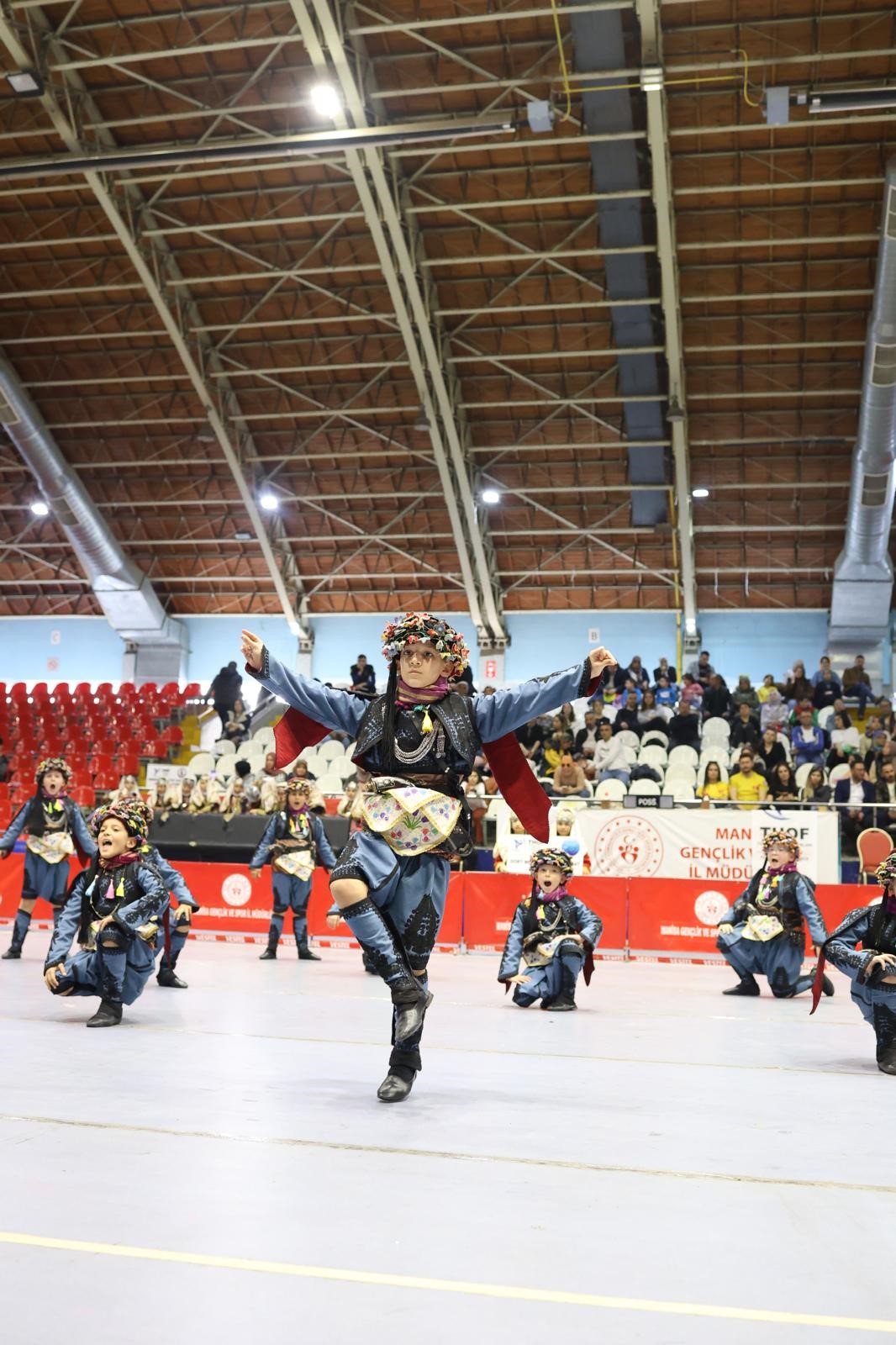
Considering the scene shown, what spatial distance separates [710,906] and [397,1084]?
934 cm

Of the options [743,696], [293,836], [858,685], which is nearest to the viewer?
[293,836]

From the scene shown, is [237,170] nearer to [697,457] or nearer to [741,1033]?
[697,457]

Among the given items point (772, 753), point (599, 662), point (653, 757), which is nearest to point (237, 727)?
point (653, 757)

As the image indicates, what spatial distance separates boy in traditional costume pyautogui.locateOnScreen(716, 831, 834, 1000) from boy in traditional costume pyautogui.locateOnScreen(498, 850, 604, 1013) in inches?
73.3

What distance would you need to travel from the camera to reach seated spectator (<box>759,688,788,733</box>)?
21072 mm

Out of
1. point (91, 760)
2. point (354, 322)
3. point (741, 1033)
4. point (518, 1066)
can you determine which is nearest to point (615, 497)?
point (354, 322)

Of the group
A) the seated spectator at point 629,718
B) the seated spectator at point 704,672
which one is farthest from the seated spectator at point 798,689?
the seated spectator at point 629,718

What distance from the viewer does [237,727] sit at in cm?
2362

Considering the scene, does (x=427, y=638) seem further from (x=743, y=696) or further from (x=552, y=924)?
(x=743, y=696)

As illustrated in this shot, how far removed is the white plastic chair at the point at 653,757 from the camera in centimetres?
1914

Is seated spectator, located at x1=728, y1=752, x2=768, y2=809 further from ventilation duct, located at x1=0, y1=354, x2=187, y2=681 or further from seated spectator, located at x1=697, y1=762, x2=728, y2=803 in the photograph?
ventilation duct, located at x1=0, y1=354, x2=187, y2=681

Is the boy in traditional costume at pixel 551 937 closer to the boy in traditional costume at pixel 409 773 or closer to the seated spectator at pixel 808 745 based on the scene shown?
the boy in traditional costume at pixel 409 773

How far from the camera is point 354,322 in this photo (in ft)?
76.3

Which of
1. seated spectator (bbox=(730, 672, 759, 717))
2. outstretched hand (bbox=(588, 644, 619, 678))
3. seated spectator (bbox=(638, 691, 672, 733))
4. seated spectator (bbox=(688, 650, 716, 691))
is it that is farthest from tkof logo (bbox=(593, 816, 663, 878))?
outstretched hand (bbox=(588, 644, 619, 678))
